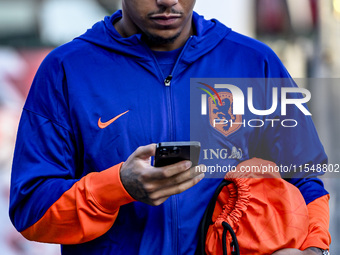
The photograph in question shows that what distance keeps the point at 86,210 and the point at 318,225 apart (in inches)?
32.1

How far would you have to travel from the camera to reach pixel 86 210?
206cm

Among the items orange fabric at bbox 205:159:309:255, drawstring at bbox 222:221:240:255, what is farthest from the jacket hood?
drawstring at bbox 222:221:240:255

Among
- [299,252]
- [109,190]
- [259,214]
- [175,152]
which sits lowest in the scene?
[299,252]

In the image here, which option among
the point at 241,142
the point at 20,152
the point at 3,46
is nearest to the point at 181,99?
the point at 241,142

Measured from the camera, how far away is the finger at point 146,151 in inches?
73.7

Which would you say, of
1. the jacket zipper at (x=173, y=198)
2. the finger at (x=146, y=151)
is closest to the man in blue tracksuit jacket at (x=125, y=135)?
the jacket zipper at (x=173, y=198)

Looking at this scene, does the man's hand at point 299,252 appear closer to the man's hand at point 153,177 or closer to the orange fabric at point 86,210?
the man's hand at point 153,177

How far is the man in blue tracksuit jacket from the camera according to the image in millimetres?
2109

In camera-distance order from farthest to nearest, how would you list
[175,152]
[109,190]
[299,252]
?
1. [299,252]
2. [109,190]
3. [175,152]

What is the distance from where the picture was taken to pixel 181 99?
7.43ft

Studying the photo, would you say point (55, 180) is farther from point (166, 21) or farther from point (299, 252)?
point (299, 252)

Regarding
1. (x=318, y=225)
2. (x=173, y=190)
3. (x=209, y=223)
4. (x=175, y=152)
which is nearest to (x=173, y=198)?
(x=209, y=223)

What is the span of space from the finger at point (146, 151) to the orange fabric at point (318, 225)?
676mm

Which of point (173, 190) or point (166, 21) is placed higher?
point (166, 21)
